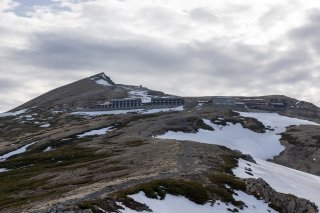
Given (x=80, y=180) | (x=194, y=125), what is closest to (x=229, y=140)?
(x=194, y=125)

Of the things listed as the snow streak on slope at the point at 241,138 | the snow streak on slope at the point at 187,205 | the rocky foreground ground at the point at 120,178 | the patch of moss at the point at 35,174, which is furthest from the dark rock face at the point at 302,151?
the snow streak on slope at the point at 187,205

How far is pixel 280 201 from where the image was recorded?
55938 millimetres

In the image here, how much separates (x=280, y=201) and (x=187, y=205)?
14100 millimetres

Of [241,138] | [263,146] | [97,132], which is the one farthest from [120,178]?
[97,132]

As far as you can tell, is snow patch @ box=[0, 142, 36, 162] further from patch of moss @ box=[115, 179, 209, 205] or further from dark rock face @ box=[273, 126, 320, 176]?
patch of moss @ box=[115, 179, 209, 205]

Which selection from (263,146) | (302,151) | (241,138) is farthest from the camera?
(241,138)

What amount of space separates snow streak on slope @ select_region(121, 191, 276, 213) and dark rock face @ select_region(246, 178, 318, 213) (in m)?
1.27

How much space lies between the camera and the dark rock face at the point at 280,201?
181 feet

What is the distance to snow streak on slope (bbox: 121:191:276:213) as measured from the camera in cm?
4408

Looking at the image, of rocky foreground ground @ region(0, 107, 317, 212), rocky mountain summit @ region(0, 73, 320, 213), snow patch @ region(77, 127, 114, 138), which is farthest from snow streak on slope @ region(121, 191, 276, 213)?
snow patch @ region(77, 127, 114, 138)

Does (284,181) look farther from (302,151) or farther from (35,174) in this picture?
(302,151)

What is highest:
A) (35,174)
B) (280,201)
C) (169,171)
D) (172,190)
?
(172,190)

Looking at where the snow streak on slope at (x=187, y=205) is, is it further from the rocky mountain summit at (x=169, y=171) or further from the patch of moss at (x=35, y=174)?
the patch of moss at (x=35, y=174)

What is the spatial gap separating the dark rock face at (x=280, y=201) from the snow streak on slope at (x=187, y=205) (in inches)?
50.1
